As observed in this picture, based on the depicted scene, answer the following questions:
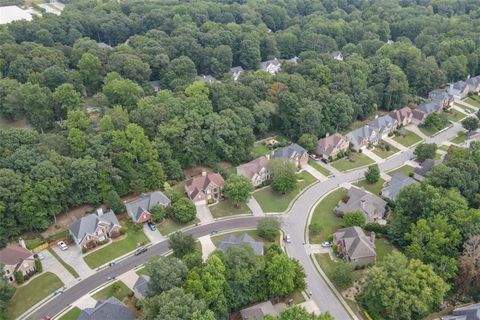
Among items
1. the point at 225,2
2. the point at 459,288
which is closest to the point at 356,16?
the point at 225,2

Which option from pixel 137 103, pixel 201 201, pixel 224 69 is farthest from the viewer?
pixel 224 69

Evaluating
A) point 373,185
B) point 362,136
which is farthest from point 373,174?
point 362,136

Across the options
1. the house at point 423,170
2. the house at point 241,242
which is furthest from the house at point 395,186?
the house at point 241,242

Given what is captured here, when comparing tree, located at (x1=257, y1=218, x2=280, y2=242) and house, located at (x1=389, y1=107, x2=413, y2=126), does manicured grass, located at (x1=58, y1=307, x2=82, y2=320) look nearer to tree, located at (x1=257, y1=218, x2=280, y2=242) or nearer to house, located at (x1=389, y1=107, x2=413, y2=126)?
tree, located at (x1=257, y1=218, x2=280, y2=242)

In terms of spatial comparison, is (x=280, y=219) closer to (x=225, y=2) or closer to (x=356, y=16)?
(x=356, y=16)

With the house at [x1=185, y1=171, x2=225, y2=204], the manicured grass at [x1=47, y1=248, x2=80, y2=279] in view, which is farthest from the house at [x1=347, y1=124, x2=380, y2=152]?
the manicured grass at [x1=47, y1=248, x2=80, y2=279]

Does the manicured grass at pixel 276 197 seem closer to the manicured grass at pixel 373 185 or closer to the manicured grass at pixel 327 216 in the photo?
the manicured grass at pixel 327 216
